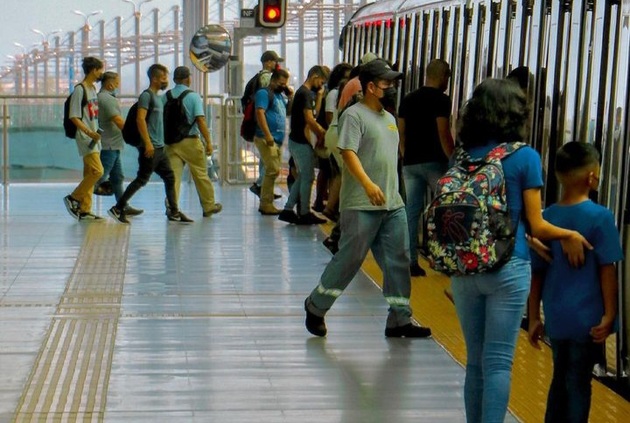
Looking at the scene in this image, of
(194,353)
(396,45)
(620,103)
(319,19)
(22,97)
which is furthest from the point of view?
(319,19)

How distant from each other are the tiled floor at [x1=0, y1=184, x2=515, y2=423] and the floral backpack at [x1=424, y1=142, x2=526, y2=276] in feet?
4.29

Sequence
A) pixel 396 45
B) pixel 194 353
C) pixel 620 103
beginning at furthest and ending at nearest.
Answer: pixel 396 45
pixel 194 353
pixel 620 103

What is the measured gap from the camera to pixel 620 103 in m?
7.08

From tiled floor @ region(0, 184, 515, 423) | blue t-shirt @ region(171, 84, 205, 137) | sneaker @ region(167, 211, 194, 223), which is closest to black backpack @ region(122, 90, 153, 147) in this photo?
blue t-shirt @ region(171, 84, 205, 137)

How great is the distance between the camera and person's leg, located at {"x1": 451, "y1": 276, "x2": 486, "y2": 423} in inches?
221

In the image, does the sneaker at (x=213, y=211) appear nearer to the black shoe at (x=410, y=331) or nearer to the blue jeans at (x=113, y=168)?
the blue jeans at (x=113, y=168)

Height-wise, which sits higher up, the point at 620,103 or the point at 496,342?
the point at 620,103

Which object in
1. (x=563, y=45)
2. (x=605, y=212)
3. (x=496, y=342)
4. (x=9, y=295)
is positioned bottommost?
(x=9, y=295)

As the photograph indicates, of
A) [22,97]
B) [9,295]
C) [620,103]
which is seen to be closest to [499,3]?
[620,103]

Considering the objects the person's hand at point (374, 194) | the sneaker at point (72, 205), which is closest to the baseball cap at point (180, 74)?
the sneaker at point (72, 205)

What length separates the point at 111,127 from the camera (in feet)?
51.9

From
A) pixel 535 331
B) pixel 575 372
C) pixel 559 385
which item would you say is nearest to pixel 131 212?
pixel 535 331

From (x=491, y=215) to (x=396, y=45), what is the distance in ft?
33.6

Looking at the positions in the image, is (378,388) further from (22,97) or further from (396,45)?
(22,97)
